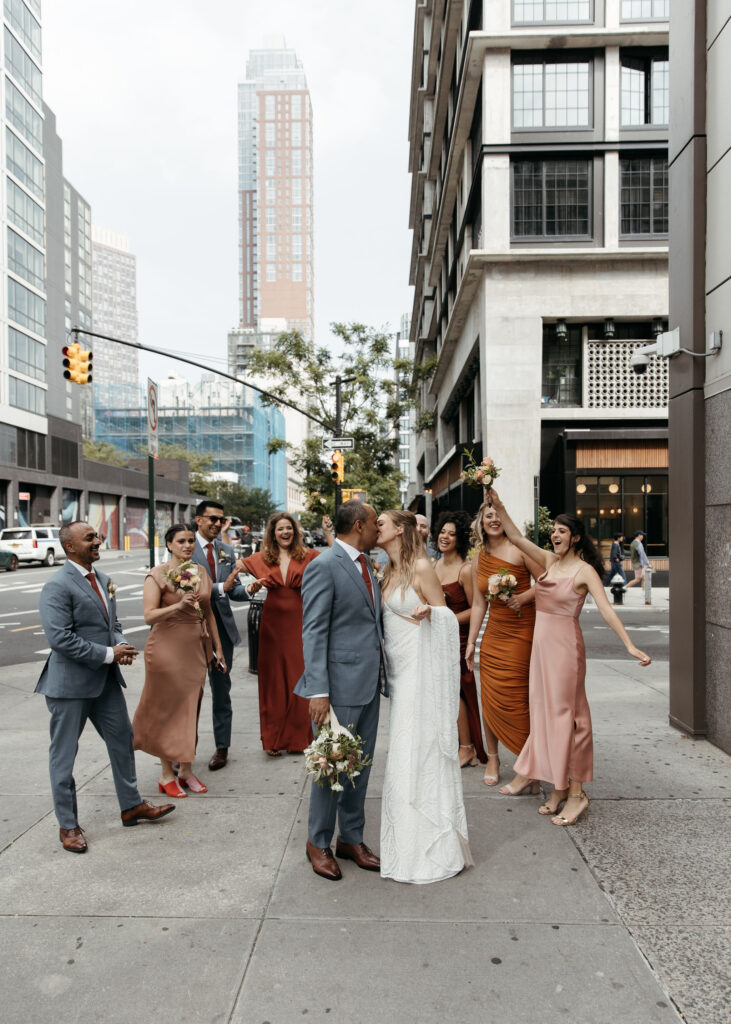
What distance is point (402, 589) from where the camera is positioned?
400 cm

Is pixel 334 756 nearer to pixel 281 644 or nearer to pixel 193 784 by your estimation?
pixel 193 784

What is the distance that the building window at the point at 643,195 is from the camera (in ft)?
72.4

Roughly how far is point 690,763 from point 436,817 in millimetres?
3045

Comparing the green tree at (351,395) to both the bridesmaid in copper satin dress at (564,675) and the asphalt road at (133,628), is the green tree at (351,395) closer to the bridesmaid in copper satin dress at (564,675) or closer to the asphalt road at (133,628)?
the asphalt road at (133,628)

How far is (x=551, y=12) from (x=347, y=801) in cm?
2490

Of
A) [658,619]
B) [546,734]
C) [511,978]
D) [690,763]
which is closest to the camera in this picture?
[511,978]

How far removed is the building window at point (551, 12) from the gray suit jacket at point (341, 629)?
2370cm

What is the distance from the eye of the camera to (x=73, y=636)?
14.3 feet

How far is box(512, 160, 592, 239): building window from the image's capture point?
22172mm

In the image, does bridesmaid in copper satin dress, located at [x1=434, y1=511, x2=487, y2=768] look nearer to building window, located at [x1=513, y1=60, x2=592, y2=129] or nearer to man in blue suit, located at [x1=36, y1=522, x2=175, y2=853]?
man in blue suit, located at [x1=36, y1=522, x2=175, y2=853]

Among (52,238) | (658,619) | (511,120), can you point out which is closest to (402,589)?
(658,619)

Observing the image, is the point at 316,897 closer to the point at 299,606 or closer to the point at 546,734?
the point at 546,734

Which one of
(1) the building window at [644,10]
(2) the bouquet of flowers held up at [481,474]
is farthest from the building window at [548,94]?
(2) the bouquet of flowers held up at [481,474]

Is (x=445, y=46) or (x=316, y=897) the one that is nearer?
(x=316, y=897)
